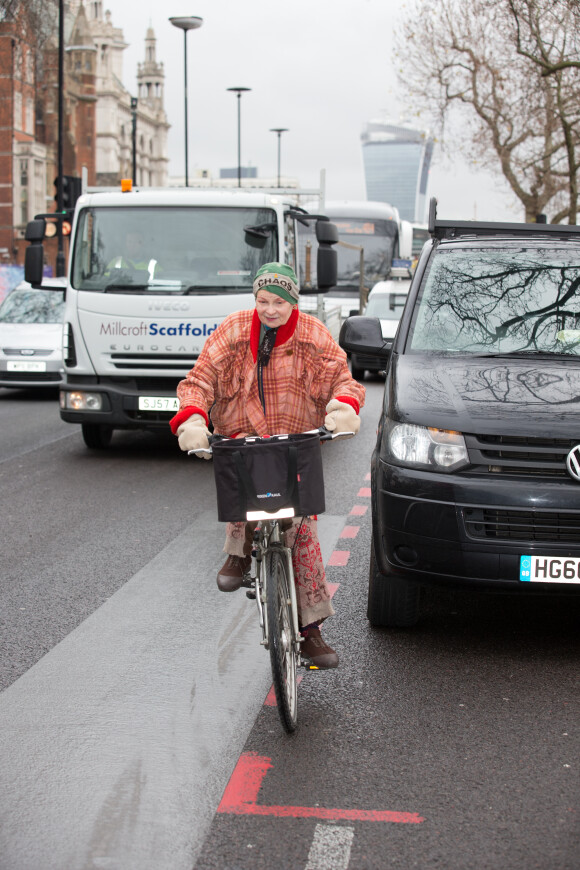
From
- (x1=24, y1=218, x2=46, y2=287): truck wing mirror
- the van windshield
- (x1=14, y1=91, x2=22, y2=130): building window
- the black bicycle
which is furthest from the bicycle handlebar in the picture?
(x1=14, y1=91, x2=22, y2=130): building window

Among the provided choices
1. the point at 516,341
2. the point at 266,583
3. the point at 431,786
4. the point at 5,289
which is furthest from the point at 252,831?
the point at 5,289

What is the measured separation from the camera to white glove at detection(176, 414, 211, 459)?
4145mm

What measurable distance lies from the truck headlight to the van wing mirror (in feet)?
17.0

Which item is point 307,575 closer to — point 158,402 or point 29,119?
point 158,402

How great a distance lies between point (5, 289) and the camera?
35938mm

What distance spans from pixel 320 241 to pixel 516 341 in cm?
522

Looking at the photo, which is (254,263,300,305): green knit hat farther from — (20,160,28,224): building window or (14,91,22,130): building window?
(20,160,28,224): building window

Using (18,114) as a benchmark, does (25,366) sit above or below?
below

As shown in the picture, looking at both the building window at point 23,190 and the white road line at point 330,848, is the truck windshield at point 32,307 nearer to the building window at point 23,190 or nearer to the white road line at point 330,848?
the white road line at point 330,848

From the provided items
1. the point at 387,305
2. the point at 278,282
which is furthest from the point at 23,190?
the point at 278,282

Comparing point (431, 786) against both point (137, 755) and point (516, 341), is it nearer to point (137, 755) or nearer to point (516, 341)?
point (137, 755)

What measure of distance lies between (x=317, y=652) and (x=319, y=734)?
465 mm

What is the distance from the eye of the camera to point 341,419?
4.24 m

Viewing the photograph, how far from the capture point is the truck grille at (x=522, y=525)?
15.3 feet
